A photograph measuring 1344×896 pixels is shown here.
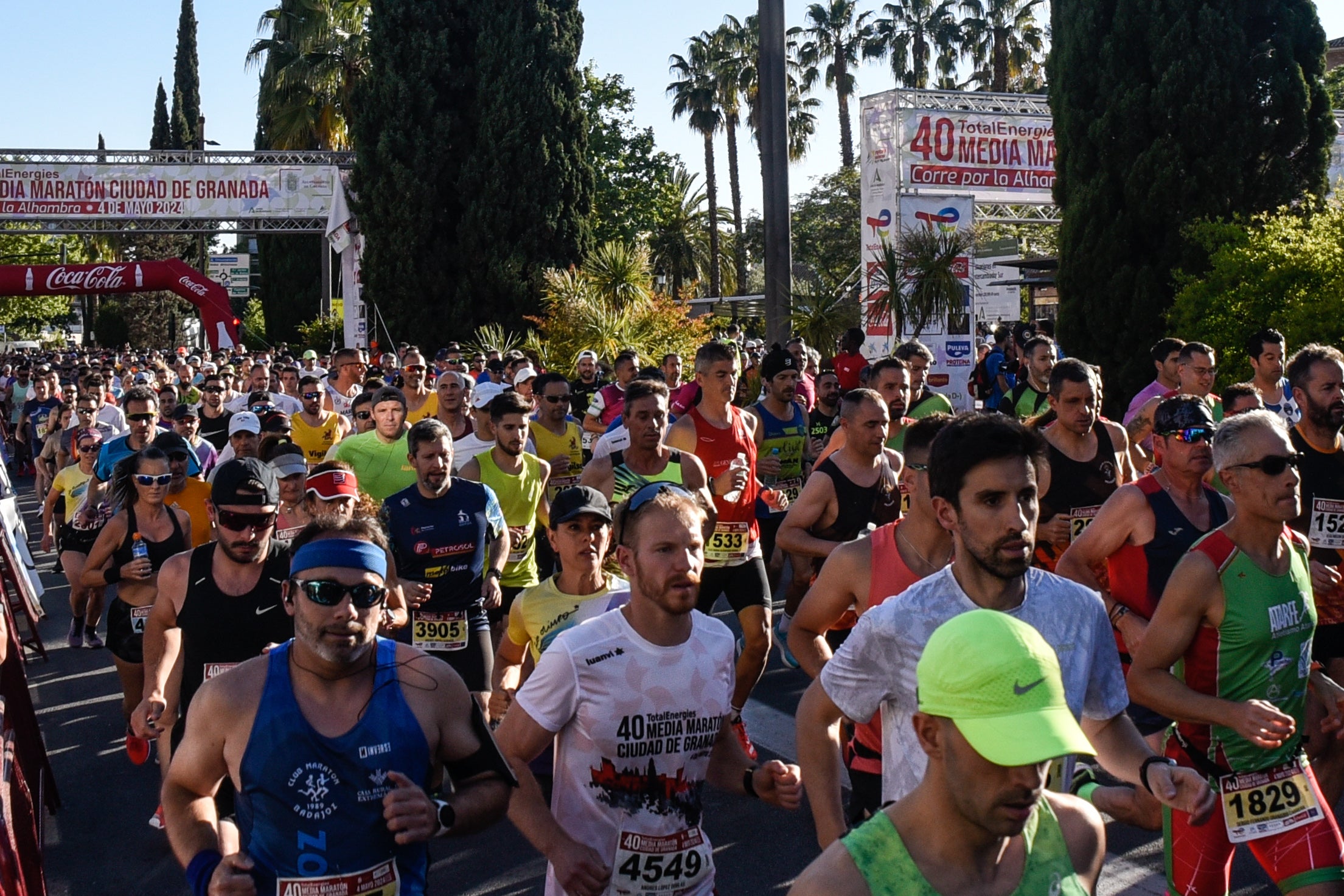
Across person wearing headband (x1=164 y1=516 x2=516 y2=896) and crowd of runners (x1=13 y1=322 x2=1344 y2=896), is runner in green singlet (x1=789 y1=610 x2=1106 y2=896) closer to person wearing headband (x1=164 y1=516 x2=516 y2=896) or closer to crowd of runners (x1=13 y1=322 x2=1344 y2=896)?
crowd of runners (x1=13 y1=322 x2=1344 y2=896)

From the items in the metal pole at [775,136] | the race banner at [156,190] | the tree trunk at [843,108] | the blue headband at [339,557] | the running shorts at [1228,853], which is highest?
the tree trunk at [843,108]

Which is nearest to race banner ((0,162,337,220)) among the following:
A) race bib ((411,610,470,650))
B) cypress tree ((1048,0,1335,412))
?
cypress tree ((1048,0,1335,412))

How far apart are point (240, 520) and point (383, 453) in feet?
10.4

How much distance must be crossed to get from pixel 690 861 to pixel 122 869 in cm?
331

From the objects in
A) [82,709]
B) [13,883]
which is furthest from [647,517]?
[82,709]

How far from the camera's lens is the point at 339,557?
3281 mm

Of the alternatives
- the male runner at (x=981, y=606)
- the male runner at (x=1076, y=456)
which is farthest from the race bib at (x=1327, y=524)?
the male runner at (x=981, y=606)

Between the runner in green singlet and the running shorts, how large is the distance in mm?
1886

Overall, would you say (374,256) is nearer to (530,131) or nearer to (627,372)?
(530,131)

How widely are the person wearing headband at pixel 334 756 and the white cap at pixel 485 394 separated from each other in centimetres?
569

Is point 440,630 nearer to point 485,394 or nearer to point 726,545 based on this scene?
point 726,545

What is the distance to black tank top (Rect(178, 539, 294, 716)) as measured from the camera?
500 cm

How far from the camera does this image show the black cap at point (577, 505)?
16.5 feet

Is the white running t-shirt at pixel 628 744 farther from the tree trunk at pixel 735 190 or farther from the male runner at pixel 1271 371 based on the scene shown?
the tree trunk at pixel 735 190
